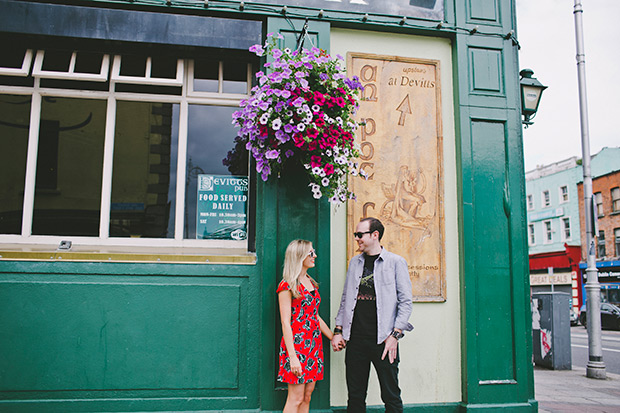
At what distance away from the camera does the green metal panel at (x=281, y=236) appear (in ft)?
15.6

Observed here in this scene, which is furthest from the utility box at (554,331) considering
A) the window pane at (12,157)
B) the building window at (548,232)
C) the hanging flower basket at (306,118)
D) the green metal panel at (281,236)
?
the building window at (548,232)

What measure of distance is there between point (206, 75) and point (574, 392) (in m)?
7.07

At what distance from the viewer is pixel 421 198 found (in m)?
5.37

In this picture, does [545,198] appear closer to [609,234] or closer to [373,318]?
[609,234]

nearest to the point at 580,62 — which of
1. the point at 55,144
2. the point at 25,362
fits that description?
the point at 55,144

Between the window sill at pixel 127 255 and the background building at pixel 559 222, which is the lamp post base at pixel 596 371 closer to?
the window sill at pixel 127 255

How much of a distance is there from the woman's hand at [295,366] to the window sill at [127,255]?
1.23m

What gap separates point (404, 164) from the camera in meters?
5.39

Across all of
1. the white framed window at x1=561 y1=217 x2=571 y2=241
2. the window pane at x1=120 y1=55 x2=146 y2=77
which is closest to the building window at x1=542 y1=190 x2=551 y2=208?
the white framed window at x1=561 y1=217 x2=571 y2=241

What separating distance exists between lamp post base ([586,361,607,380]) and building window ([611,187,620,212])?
27.0 m

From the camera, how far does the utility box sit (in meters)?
9.80

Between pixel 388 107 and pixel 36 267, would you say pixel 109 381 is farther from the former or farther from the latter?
pixel 388 107

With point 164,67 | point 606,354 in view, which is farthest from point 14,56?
point 606,354

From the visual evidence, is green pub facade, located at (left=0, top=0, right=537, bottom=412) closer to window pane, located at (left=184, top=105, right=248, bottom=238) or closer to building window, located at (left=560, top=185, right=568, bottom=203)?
window pane, located at (left=184, top=105, right=248, bottom=238)
